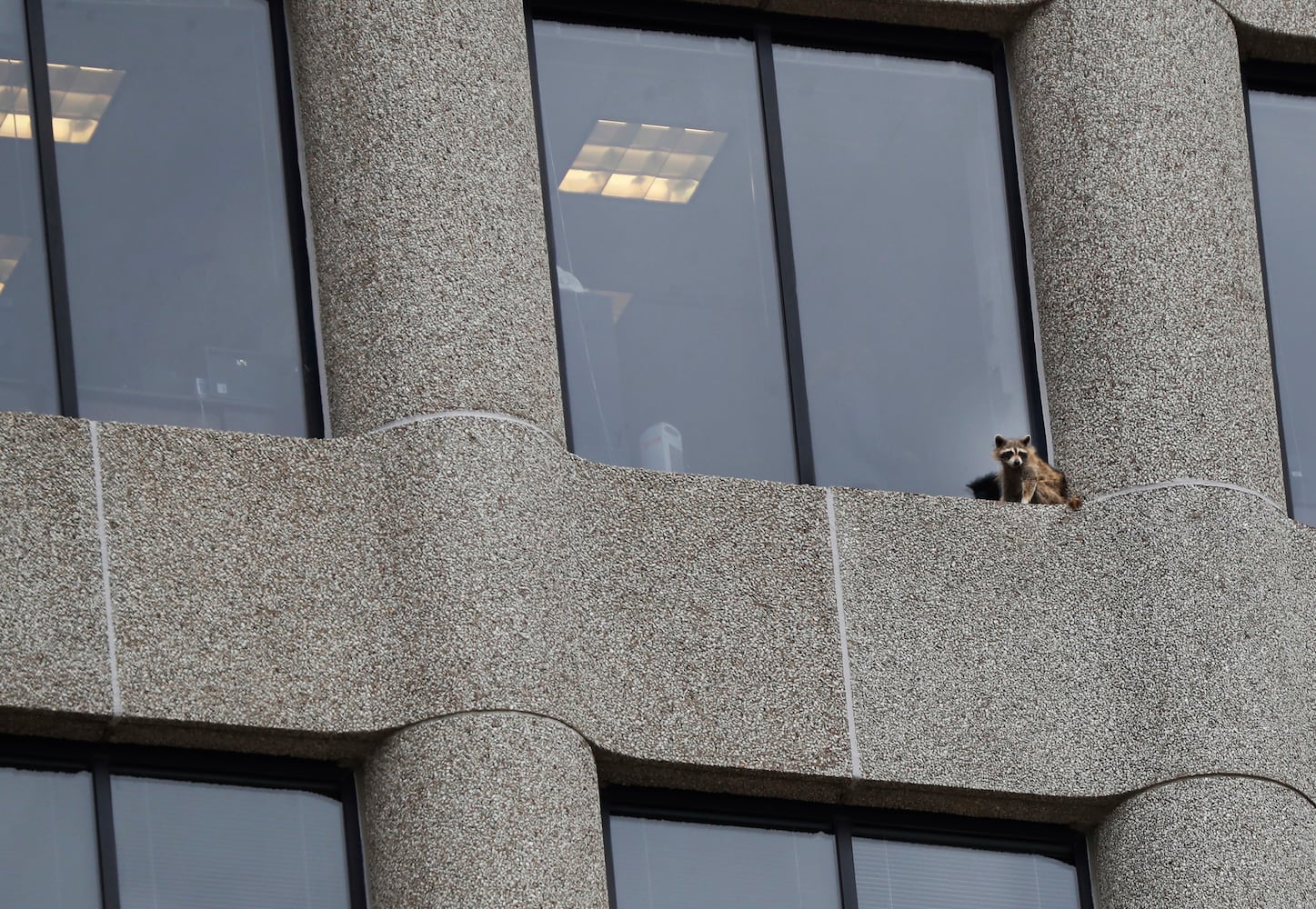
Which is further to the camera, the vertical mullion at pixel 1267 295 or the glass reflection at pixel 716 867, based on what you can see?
the vertical mullion at pixel 1267 295

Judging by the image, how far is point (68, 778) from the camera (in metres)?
16.5

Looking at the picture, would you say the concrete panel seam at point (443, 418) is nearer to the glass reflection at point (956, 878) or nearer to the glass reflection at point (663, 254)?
the glass reflection at point (663, 254)

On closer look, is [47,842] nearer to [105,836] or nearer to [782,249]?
[105,836]

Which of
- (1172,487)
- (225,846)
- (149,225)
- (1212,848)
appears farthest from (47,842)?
(1172,487)

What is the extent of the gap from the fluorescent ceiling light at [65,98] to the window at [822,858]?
5.49 m

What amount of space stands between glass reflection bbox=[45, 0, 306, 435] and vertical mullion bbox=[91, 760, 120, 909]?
240 centimetres

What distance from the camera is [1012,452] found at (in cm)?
1905

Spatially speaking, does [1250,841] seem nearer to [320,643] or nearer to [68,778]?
[320,643]

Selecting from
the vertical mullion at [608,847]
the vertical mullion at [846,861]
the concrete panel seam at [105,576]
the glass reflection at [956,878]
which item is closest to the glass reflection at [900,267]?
the vertical mullion at [846,861]

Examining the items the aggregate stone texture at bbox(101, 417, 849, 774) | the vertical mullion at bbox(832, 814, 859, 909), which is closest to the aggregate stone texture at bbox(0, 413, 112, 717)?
the aggregate stone texture at bbox(101, 417, 849, 774)

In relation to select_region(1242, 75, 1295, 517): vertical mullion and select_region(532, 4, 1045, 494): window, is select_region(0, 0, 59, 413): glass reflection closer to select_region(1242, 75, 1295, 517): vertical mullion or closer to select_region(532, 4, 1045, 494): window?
select_region(532, 4, 1045, 494): window

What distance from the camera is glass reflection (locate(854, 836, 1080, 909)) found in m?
18.1

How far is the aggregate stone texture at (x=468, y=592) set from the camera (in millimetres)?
16641

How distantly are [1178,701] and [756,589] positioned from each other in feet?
9.52
